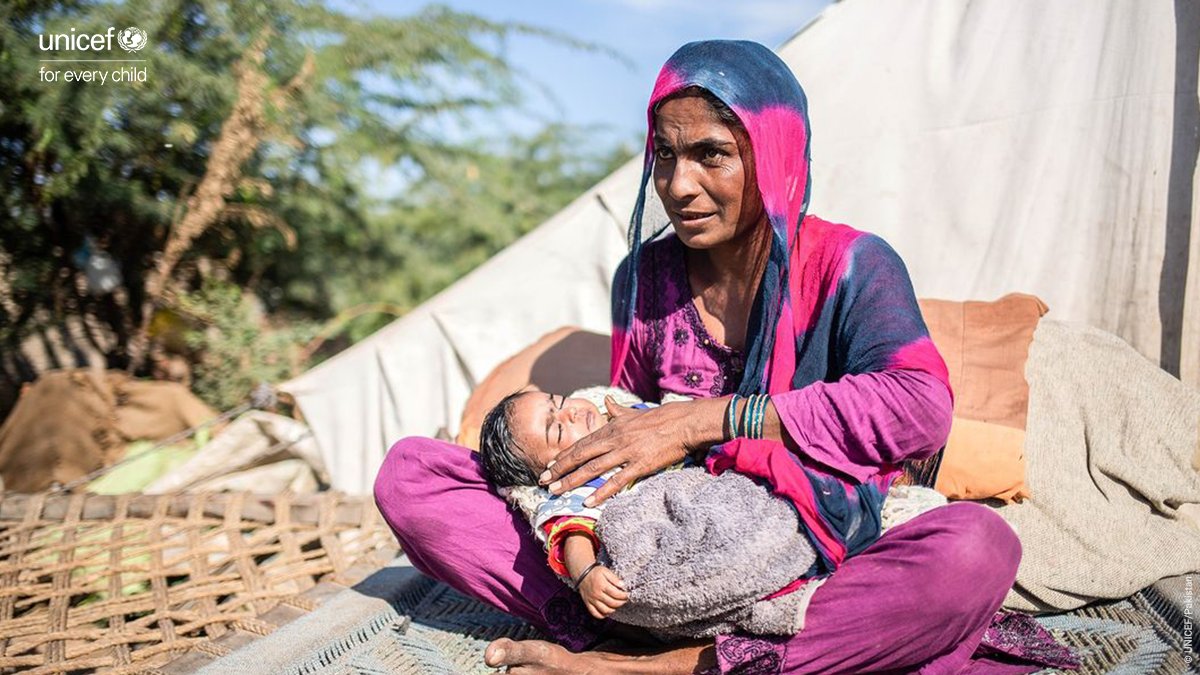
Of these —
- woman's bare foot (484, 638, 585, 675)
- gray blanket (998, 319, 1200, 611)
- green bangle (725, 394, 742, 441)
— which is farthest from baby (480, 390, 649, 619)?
gray blanket (998, 319, 1200, 611)

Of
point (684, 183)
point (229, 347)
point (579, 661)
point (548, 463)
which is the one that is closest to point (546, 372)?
point (548, 463)

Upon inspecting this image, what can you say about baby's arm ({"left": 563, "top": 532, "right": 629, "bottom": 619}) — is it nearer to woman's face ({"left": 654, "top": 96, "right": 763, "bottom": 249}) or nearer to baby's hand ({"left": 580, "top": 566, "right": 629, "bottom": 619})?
baby's hand ({"left": 580, "top": 566, "right": 629, "bottom": 619})

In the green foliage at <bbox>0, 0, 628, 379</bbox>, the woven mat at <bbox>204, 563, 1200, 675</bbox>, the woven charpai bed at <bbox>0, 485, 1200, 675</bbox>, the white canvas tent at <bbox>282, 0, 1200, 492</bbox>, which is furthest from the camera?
the green foliage at <bbox>0, 0, 628, 379</bbox>

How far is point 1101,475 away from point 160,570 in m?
2.65

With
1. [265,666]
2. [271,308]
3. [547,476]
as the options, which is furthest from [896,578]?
[271,308]

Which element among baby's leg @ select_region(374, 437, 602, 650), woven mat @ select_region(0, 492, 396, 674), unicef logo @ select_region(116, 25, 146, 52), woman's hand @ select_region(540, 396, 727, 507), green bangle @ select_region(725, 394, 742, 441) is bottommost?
woven mat @ select_region(0, 492, 396, 674)

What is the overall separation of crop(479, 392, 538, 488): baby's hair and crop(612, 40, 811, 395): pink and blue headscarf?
0.51 m

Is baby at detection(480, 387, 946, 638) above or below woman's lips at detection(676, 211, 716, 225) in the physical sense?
below

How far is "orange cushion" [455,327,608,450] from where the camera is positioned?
300cm

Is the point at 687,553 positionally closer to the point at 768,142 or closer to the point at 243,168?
the point at 768,142

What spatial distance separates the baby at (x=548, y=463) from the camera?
172 cm

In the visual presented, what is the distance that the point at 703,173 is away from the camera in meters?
1.99

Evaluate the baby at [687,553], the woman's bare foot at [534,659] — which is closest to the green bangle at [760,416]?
the baby at [687,553]

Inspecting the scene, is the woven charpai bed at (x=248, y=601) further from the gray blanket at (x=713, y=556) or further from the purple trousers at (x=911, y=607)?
the gray blanket at (x=713, y=556)
